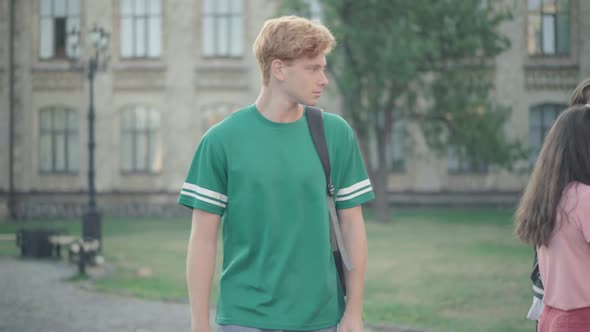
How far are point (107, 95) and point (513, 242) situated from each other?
60.4ft

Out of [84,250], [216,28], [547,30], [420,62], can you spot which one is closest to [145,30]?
[216,28]

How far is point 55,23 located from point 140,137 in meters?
6.00

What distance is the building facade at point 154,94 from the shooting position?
102ft

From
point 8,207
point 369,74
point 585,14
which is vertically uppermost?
point 585,14

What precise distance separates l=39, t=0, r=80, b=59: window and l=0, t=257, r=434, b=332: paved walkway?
19659 mm

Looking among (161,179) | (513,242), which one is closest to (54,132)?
(161,179)

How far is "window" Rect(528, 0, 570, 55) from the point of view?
31516mm

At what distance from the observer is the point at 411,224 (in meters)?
25.0

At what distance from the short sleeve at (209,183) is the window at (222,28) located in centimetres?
2915

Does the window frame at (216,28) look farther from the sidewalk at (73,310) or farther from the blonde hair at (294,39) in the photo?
the blonde hair at (294,39)

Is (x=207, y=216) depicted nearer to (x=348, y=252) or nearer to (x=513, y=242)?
(x=348, y=252)

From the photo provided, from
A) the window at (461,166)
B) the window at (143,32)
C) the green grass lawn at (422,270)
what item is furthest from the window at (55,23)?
the window at (461,166)

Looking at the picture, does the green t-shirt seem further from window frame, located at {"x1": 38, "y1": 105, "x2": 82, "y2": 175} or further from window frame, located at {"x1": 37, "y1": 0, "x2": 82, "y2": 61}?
window frame, located at {"x1": 37, "y1": 0, "x2": 82, "y2": 61}

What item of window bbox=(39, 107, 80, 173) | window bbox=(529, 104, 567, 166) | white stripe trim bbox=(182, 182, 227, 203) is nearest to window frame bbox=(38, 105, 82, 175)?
window bbox=(39, 107, 80, 173)
